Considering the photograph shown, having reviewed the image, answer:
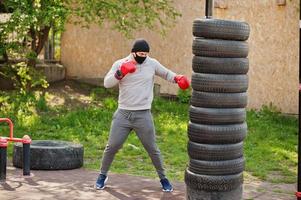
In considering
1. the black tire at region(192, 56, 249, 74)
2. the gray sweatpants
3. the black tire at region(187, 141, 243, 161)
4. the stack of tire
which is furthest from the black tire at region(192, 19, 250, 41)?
the gray sweatpants

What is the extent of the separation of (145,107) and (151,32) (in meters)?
9.93

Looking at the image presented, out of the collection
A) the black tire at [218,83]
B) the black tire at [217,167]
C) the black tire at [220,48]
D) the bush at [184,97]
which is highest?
the black tire at [220,48]

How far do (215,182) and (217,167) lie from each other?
0.15 meters

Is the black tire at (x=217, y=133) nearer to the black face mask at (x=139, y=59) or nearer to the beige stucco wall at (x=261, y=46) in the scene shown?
the black face mask at (x=139, y=59)

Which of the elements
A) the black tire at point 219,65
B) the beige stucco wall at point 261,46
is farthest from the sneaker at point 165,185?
the beige stucco wall at point 261,46

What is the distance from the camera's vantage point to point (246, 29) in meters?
6.96

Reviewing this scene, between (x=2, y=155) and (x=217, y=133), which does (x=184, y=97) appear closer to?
(x=2, y=155)

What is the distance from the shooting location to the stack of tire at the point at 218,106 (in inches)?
269

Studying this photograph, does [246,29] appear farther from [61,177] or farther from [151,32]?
[151,32]

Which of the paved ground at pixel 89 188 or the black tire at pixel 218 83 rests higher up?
the black tire at pixel 218 83

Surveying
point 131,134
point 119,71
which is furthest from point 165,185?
point 131,134

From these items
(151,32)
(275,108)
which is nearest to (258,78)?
(275,108)

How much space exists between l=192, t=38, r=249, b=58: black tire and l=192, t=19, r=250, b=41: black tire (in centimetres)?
5

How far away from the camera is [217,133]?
22.5 ft
